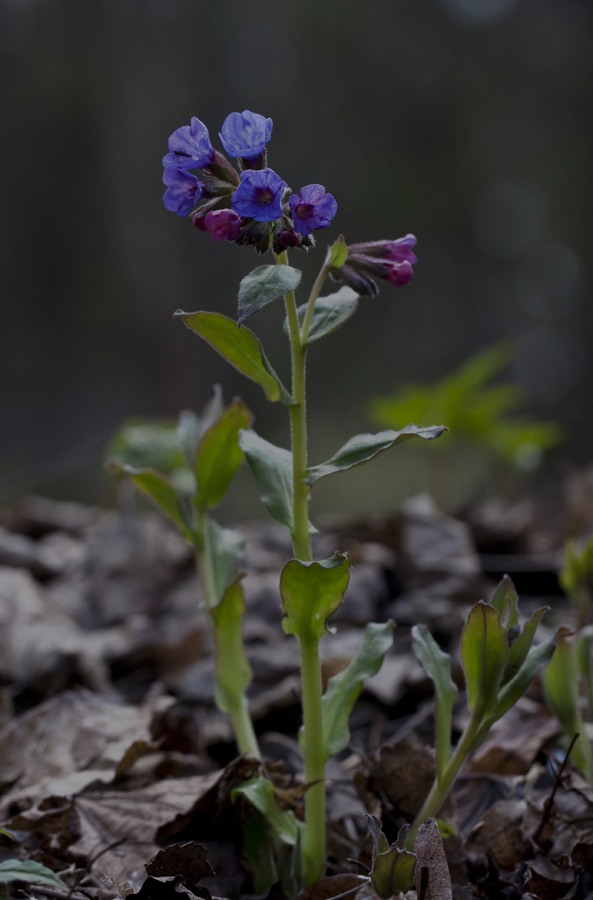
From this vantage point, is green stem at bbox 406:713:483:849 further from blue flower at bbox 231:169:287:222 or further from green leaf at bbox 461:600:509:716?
blue flower at bbox 231:169:287:222

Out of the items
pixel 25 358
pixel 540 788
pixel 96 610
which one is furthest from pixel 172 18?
pixel 540 788

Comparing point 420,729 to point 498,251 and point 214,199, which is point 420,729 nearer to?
point 214,199

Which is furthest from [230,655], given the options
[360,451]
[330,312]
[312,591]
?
[330,312]

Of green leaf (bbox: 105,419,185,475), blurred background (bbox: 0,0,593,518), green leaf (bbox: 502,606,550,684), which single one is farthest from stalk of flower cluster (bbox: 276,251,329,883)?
blurred background (bbox: 0,0,593,518)

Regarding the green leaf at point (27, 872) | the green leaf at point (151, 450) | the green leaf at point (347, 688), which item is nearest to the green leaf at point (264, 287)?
the green leaf at point (347, 688)

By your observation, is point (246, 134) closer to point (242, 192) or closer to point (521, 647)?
point (242, 192)
